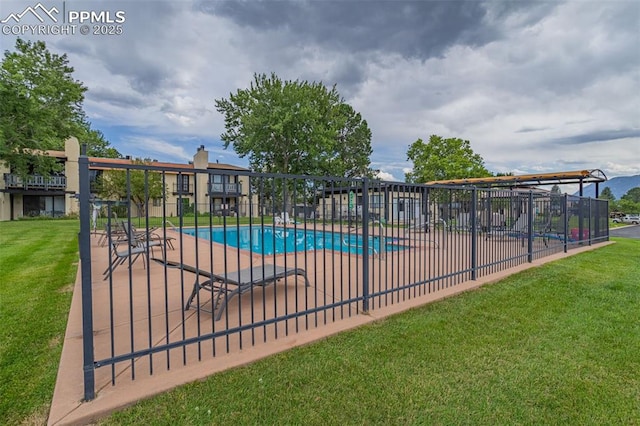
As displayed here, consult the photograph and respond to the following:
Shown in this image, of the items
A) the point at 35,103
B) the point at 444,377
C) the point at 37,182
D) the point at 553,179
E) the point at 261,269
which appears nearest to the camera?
the point at 444,377

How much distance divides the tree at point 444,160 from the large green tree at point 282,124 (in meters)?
9.16

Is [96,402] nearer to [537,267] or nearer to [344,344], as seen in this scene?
[344,344]

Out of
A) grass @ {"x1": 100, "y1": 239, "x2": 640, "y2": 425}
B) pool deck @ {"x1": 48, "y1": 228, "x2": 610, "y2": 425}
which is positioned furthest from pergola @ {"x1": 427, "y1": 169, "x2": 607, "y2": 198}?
pool deck @ {"x1": 48, "y1": 228, "x2": 610, "y2": 425}

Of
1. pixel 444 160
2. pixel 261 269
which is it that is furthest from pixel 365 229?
pixel 444 160

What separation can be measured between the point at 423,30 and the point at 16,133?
22.5 metres

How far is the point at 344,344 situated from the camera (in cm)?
287

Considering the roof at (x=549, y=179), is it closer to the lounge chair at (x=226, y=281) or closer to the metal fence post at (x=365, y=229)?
the metal fence post at (x=365, y=229)

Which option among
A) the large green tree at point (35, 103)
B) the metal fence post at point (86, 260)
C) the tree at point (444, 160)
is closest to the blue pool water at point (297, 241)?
the metal fence post at point (86, 260)

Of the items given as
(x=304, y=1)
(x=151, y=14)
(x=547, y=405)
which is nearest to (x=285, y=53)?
(x=304, y=1)

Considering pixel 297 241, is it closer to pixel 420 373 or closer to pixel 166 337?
pixel 166 337

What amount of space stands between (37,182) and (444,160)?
35.7m

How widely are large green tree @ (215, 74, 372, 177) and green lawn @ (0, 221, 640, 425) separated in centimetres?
2018

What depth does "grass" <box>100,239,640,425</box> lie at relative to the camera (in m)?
1.93

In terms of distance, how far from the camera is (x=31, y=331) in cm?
305
